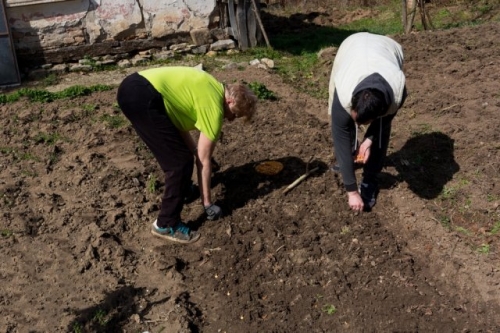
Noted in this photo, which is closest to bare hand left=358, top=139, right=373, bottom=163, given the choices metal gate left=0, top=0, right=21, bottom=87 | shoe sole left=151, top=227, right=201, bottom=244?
shoe sole left=151, top=227, right=201, bottom=244

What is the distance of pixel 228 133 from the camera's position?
6531 millimetres

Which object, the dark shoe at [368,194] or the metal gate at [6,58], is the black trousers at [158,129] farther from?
the metal gate at [6,58]

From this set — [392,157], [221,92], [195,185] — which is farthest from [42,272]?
[392,157]

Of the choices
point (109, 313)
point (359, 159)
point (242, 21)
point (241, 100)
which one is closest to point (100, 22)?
point (242, 21)

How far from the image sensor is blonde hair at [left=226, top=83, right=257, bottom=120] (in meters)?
4.27

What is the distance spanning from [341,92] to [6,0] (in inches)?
258

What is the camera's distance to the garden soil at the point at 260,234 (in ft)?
13.0

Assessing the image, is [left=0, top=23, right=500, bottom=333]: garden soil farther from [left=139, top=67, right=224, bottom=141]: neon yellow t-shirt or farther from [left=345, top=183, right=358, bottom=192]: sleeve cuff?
[left=139, top=67, right=224, bottom=141]: neon yellow t-shirt

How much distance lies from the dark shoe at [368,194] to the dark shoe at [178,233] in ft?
4.96

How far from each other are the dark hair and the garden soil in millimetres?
1220

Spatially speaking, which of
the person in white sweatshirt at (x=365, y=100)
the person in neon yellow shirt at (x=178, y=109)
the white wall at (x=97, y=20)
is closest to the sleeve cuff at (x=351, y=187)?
the person in white sweatshirt at (x=365, y=100)

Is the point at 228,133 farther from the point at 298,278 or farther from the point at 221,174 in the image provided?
the point at 298,278

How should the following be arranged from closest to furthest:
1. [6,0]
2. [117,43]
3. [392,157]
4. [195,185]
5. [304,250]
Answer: [304,250] < [195,185] < [392,157] < [6,0] < [117,43]

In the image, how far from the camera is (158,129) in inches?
→ 168
